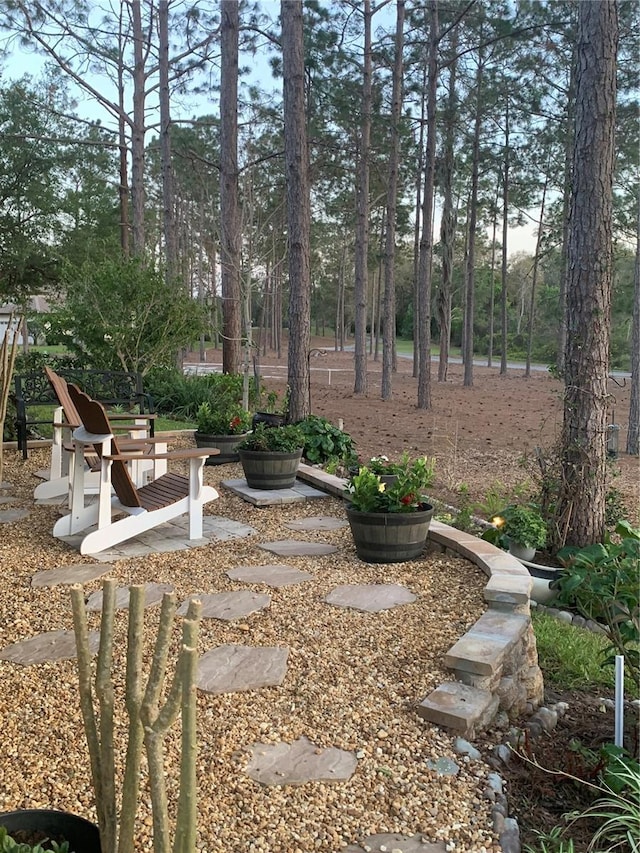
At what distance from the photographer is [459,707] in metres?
2.31

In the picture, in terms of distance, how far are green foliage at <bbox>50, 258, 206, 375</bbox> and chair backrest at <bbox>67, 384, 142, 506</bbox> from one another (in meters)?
5.59

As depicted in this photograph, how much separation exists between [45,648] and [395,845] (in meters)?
1.69

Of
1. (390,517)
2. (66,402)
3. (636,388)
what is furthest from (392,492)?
(636,388)

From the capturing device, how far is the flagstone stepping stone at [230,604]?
3.15 m

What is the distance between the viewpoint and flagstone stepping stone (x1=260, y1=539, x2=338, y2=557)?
13.5ft

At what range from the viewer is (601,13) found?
13.7ft

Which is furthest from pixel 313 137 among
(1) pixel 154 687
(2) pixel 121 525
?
(1) pixel 154 687

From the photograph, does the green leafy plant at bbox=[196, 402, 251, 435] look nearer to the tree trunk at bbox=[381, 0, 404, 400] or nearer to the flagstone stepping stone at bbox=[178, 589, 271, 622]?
the flagstone stepping stone at bbox=[178, 589, 271, 622]

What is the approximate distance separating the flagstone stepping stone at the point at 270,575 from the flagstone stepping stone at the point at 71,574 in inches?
27.2

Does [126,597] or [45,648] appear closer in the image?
[45,648]

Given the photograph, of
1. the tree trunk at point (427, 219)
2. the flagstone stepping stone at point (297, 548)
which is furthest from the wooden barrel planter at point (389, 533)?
the tree trunk at point (427, 219)

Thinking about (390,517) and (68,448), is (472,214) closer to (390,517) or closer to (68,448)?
(68,448)

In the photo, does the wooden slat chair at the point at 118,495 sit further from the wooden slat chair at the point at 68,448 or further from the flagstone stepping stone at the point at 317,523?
the flagstone stepping stone at the point at 317,523

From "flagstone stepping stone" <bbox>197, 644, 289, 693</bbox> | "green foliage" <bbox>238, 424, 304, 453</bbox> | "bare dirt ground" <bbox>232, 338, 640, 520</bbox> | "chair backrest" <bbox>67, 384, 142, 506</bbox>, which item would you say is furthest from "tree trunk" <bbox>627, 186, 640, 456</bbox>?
"flagstone stepping stone" <bbox>197, 644, 289, 693</bbox>
